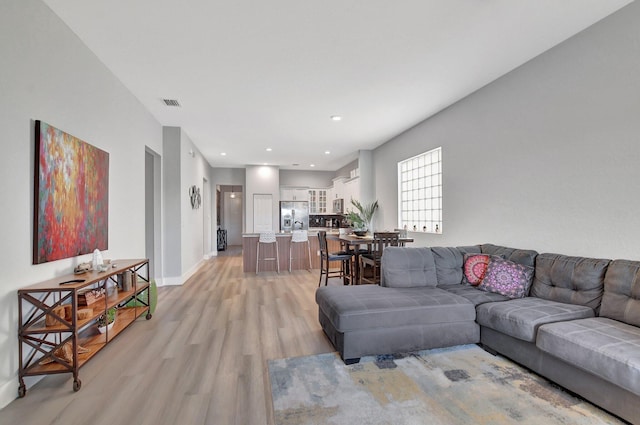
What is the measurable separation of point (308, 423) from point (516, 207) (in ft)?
10.0

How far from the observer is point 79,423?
174cm

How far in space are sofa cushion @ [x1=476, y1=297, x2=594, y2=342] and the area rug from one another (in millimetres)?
317

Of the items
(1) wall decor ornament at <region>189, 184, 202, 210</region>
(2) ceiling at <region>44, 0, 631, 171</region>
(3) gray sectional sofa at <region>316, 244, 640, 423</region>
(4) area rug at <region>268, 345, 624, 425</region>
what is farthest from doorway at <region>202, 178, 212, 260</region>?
(4) area rug at <region>268, 345, 624, 425</region>

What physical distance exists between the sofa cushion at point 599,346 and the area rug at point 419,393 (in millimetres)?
310

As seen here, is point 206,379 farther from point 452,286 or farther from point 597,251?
point 597,251

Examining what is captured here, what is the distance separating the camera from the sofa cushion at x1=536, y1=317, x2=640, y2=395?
1.60 metres

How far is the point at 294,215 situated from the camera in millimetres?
9586

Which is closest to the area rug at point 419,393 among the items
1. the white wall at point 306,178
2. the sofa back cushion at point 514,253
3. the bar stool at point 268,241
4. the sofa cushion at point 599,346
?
the sofa cushion at point 599,346

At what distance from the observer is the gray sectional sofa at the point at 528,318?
69.4 inches

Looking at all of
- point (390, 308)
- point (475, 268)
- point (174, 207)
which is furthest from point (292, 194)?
point (390, 308)

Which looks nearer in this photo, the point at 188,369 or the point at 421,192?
the point at 188,369

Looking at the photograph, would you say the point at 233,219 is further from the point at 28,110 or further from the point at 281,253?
the point at 28,110

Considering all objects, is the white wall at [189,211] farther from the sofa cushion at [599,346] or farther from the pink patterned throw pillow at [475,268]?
the sofa cushion at [599,346]

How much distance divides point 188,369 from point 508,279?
9.77ft
